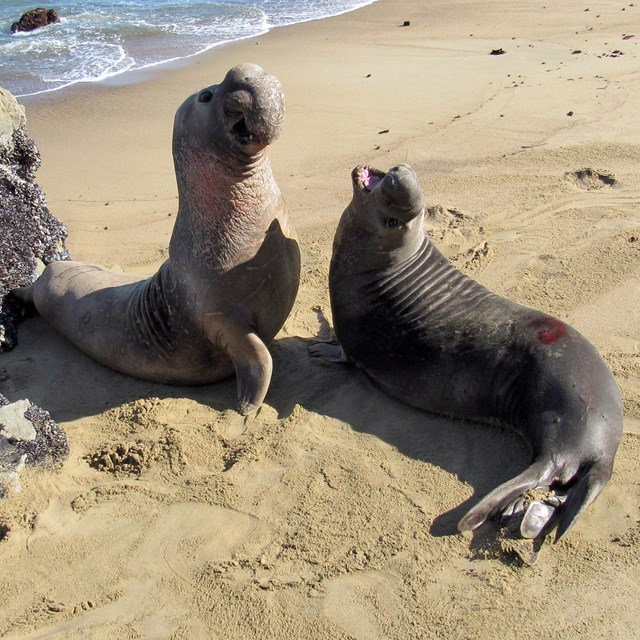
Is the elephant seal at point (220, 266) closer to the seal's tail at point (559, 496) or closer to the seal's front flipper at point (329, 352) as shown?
the seal's front flipper at point (329, 352)

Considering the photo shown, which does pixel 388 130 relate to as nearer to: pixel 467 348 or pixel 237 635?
pixel 467 348

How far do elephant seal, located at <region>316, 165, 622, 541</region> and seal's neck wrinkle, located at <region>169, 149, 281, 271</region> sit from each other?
55 centimetres

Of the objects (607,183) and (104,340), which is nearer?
(104,340)

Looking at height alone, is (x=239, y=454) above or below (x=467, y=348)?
below

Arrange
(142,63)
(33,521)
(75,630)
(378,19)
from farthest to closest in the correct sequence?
(378,19), (142,63), (33,521), (75,630)

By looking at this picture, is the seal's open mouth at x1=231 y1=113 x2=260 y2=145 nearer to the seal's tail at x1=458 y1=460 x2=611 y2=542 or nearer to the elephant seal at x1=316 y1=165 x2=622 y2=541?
the elephant seal at x1=316 y1=165 x2=622 y2=541

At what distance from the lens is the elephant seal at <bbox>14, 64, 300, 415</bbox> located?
4051 millimetres

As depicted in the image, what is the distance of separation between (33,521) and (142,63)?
31.9ft

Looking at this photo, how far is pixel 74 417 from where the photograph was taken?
4535 mm

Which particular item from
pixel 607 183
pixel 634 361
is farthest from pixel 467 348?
pixel 607 183

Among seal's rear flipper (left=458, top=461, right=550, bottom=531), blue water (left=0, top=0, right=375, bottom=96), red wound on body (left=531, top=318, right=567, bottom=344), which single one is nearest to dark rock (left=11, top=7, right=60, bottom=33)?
blue water (left=0, top=0, right=375, bottom=96)

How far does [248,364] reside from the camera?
4.42m

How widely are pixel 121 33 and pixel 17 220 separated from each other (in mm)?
9728

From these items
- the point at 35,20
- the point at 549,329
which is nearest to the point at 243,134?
the point at 549,329
